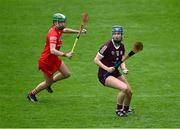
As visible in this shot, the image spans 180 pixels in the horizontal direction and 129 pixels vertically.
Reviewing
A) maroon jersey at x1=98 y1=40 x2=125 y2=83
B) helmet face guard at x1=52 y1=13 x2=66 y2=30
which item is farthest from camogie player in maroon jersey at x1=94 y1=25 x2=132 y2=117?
helmet face guard at x1=52 y1=13 x2=66 y2=30

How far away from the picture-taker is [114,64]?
14141 millimetres

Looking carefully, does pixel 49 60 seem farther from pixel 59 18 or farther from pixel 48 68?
pixel 59 18

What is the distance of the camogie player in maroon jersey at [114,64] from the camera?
1391 centimetres

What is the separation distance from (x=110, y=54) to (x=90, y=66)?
4561mm

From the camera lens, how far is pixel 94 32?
21547mm

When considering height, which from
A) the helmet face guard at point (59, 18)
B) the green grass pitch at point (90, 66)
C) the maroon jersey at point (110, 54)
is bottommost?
the green grass pitch at point (90, 66)

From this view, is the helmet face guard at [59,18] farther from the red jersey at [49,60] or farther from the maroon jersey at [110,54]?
the maroon jersey at [110,54]

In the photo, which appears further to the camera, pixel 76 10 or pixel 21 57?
pixel 76 10

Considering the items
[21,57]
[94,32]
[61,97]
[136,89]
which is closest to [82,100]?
[61,97]

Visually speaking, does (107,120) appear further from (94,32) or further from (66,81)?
(94,32)

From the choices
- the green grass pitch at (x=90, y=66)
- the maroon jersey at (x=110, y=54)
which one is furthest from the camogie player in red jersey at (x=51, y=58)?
the maroon jersey at (x=110, y=54)

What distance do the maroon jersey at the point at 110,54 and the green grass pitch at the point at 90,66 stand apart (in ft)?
3.61

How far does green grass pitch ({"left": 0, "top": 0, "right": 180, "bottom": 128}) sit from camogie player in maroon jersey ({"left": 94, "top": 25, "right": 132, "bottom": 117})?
0.38 m

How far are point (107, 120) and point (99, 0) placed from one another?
11.4 m
